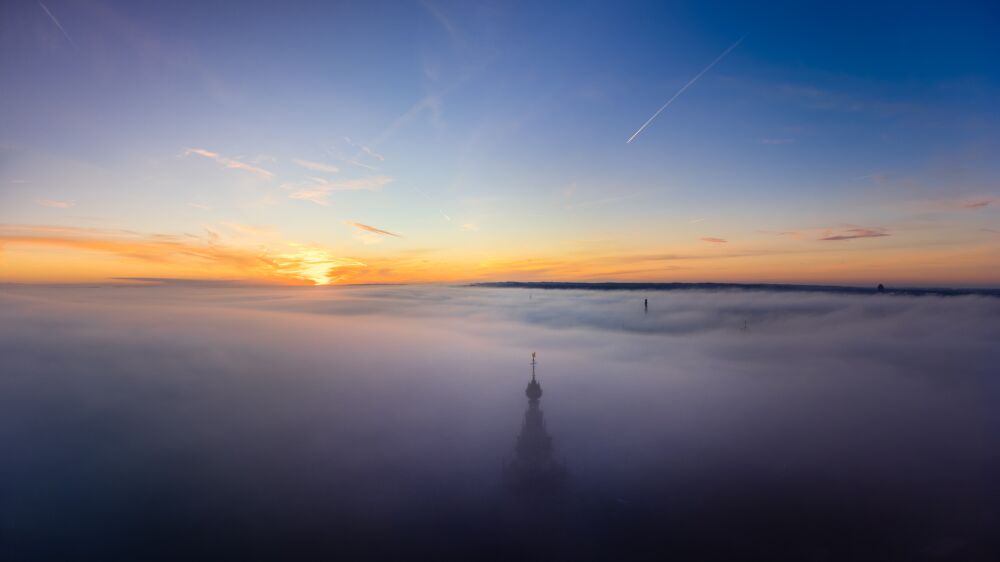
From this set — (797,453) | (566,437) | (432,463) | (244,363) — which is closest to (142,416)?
(244,363)

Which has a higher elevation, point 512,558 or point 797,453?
point 797,453

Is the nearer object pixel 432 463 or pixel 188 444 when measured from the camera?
pixel 188 444

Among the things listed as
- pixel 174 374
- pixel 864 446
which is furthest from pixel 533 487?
pixel 174 374

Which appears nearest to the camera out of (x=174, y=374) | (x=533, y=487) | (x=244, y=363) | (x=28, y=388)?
(x=533, y=487)

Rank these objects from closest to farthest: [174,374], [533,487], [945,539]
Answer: [945,539]
[533,487]
[174,374]

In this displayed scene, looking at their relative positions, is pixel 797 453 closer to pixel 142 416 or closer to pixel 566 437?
pixel 566 437

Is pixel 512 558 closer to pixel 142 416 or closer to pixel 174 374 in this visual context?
pixel 142 416
